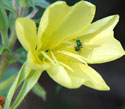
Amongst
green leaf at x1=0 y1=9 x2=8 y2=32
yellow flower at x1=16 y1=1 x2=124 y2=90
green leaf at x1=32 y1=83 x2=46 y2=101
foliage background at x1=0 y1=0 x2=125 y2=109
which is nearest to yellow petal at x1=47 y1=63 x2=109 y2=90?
yellow flower at x1=16 y1=1 x2=124 y2=90

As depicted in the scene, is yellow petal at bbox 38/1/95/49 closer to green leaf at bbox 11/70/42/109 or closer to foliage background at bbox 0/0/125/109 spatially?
green leaf at bbox 11/70/42/109

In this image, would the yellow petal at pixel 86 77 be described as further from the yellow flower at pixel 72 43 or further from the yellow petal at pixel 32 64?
the yellow petal at pixel 32 64

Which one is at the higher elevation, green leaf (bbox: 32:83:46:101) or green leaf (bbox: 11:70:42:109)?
green leaf (bbox: 11:70:42:109)

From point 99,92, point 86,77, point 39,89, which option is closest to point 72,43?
point 86,77

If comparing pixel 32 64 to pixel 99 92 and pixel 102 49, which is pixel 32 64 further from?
pixel 99 92

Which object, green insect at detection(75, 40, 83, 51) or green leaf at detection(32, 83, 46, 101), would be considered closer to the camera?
green insect at detection(75, 40, 83, 51)

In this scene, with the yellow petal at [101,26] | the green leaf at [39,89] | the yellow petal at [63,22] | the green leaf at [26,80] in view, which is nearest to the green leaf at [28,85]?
the green leaf at [26,80]
